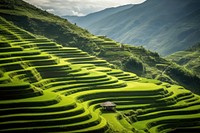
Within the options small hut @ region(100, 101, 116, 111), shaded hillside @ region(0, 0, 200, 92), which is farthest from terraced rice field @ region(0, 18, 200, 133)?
shaded hillside @ region(0, 0, 200, 92)

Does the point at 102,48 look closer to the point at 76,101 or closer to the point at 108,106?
the point at 108,106

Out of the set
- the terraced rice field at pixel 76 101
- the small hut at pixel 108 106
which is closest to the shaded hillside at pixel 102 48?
the terraced rice field at pixel 76 101

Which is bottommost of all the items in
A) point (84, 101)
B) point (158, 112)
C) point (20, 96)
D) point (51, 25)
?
point (158, 112)

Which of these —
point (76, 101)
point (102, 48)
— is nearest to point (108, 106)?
point (76, 101)

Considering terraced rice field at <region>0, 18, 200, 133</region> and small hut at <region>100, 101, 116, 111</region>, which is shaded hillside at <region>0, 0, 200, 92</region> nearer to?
terraced rice field at <region>0, 18, 200, 133</region>

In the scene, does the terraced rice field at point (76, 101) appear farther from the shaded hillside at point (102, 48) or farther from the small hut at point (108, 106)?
the shaded hillside at point (102, 48)

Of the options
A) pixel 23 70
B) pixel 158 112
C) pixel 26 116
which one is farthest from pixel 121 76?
pixel 26 116

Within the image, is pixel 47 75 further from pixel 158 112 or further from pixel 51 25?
pixel 51 25
